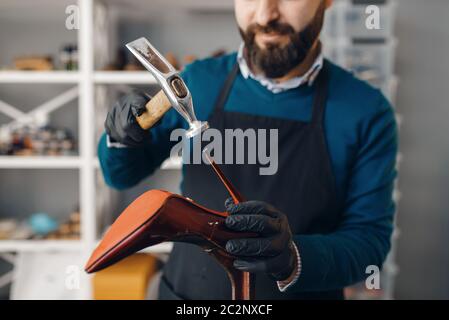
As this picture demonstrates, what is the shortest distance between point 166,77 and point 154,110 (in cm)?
10

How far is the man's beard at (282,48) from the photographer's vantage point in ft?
2.62

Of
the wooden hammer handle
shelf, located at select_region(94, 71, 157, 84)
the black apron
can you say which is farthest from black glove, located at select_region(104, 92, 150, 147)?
shelf, located at select_region(94, 71, 157, 84)

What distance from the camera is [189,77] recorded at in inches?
38.0

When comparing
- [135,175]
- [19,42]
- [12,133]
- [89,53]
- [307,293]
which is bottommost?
[307,293]

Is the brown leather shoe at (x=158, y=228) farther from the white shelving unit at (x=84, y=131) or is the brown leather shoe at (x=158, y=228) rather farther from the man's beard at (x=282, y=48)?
the white shelving unit at (x=84, y=131)

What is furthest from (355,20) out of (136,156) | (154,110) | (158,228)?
(158,228)

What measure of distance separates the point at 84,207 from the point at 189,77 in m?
0.91

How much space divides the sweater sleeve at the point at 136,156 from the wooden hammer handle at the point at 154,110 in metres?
0.17

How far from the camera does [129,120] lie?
25.7 inches

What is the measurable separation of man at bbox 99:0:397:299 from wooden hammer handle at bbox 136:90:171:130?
0.13 meters

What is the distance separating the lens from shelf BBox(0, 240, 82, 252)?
1.68 metres

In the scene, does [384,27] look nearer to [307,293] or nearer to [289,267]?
[307,293]

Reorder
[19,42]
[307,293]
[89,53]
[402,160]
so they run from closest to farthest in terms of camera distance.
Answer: [307,293] < [89,53] < [19,42] < [402,160]

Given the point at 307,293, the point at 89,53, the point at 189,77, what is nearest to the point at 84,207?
the point at 89,53
